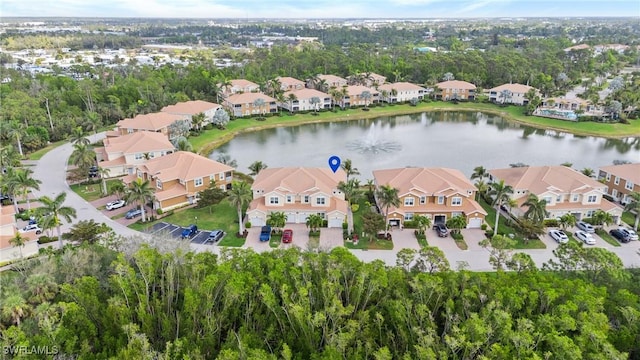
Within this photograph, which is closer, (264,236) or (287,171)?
(264,236)

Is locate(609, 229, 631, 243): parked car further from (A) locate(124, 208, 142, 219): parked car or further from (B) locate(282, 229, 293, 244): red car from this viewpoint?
(A) locate(124, 208, 142, 219): parked car

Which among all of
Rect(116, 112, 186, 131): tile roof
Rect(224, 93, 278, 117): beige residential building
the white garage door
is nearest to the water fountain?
Rect(224, 93, 278, 117): beige residential building

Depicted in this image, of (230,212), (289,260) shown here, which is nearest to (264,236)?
(230,212)

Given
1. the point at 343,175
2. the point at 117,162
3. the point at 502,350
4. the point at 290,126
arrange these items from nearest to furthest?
the point at 502,350 < the point at 343,175 < the point at 117,162 < the point at 290,126

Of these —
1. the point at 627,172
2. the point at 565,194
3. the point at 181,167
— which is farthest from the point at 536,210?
the point at 181,167

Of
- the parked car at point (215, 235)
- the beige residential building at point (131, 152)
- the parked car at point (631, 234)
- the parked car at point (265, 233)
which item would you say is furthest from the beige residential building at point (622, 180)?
the beige residential building at point (131, 152)

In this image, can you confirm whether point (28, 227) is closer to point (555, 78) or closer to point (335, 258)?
point (335, 258)
